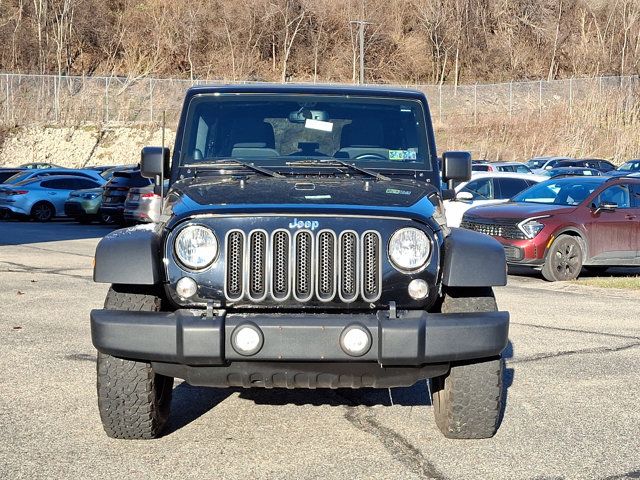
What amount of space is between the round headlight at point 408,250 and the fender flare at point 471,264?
14 centimetres

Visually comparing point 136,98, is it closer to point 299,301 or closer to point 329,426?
point 329,426

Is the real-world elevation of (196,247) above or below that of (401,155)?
below

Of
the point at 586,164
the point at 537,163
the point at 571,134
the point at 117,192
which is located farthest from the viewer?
the point at 571,134

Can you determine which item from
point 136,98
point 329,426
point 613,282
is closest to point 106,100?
point 136,98

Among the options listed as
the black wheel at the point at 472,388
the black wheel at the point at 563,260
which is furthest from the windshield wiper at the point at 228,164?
the black wheel at the point at 563,260

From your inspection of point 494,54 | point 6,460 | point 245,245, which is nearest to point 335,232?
point 245,245

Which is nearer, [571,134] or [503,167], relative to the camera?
[503,167]

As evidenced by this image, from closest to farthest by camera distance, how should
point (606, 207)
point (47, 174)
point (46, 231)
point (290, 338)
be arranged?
point (290, 338) < point (606, 207) < point (46, 231) < point (47, 174)

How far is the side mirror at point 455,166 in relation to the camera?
7266mm

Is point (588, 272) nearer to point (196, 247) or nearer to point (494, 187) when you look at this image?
point (494, 187)

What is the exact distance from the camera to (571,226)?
16406mm

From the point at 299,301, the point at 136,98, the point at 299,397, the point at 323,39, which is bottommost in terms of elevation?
the point at 299,397

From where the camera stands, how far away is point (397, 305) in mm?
5887

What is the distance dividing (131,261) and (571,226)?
1165 centimetres
